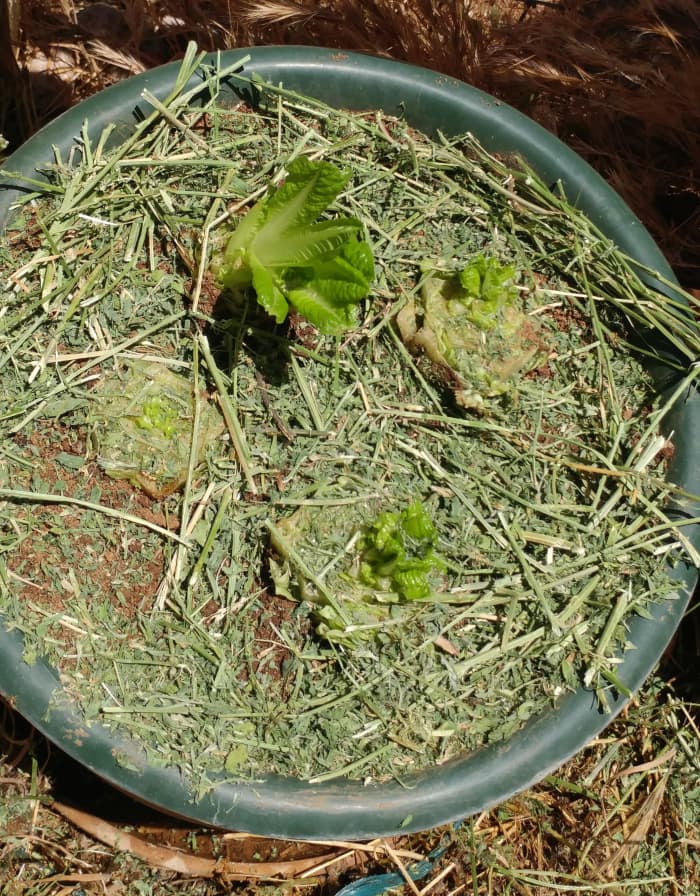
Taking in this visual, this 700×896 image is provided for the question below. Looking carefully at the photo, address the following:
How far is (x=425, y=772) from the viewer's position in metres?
1.46

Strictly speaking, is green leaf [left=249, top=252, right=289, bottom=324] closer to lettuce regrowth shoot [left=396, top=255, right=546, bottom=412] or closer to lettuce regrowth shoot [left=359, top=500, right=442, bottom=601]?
lettuce regrowth shoot [left=396, top=255, right=546, bottom=412]

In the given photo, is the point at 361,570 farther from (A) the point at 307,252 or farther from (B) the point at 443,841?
(B) the point at 443,841

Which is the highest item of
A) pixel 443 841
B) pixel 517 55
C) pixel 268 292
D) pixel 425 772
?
pixel 517 55

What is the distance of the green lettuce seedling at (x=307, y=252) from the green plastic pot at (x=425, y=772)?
1.02 ft

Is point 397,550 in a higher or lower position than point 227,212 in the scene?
lower

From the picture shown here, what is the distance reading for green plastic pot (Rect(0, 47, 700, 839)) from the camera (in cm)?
139

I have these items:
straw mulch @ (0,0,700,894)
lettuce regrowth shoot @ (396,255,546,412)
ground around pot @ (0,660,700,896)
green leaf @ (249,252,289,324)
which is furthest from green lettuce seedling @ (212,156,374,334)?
ground around pot @ (0,660,700,896)

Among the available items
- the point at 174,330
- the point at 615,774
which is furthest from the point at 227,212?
the point at 615,774

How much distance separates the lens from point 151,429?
1.50m

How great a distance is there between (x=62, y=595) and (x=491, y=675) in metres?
0.77

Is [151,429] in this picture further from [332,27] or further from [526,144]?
[332,27]

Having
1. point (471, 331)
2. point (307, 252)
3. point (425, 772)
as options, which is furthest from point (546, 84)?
point (425, 772)

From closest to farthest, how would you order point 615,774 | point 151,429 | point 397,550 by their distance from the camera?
point 397,550, point 151,429, point 615,774

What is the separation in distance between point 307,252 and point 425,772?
36.3 inches
